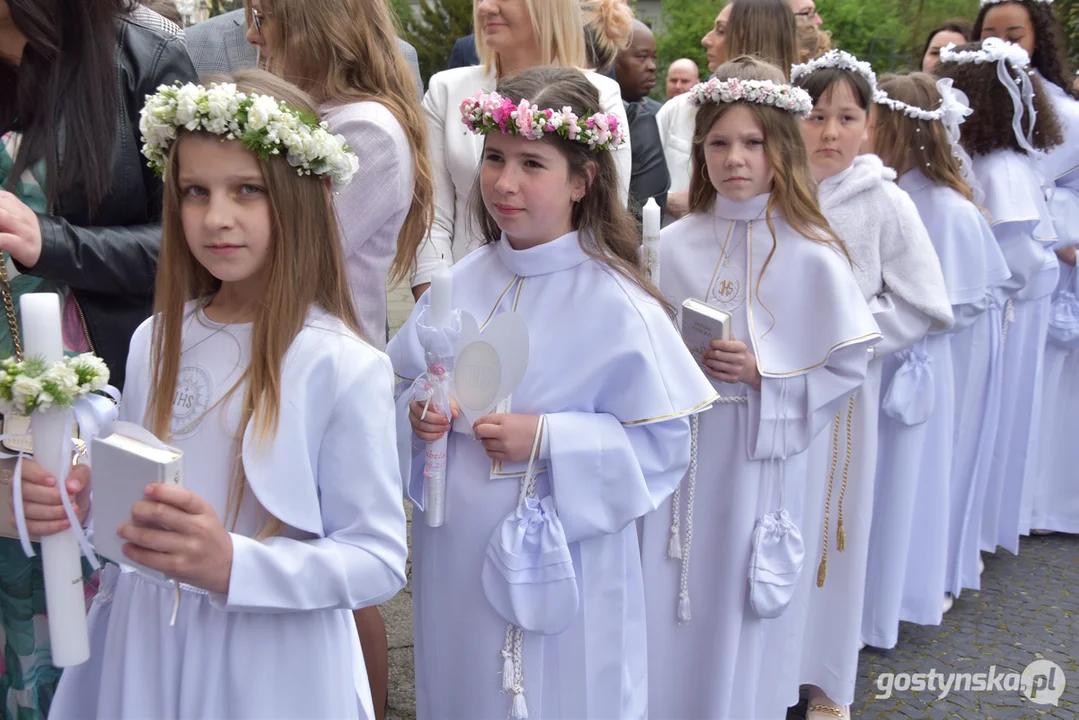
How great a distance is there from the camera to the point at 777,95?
11.1 feet

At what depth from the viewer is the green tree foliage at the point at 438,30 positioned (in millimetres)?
18297

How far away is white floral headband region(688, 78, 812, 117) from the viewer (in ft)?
11.1

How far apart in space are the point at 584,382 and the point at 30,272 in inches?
52.9

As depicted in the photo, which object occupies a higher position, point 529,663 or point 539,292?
point 539,292

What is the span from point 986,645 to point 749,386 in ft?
7.28

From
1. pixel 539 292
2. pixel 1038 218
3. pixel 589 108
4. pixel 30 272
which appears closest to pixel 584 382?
pixel 539 292

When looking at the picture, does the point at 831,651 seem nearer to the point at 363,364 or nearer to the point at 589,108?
the point at 589,108

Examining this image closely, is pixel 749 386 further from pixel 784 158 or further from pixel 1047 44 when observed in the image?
pixel 1047 44

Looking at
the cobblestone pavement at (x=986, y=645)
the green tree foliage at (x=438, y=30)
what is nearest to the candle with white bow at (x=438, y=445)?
the cobblestone pavement at (x=986, y=645)

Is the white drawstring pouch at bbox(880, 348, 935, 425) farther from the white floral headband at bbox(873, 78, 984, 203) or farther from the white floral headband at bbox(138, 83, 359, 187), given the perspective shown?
the white floral headband at bbox(138, 83, 359, 187)

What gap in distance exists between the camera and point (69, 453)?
195 cm

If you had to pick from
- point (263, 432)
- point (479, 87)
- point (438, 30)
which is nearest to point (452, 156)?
point (479, 87)

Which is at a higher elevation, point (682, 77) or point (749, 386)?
point (682, 77)

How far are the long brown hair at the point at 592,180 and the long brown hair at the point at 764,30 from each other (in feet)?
6.91
